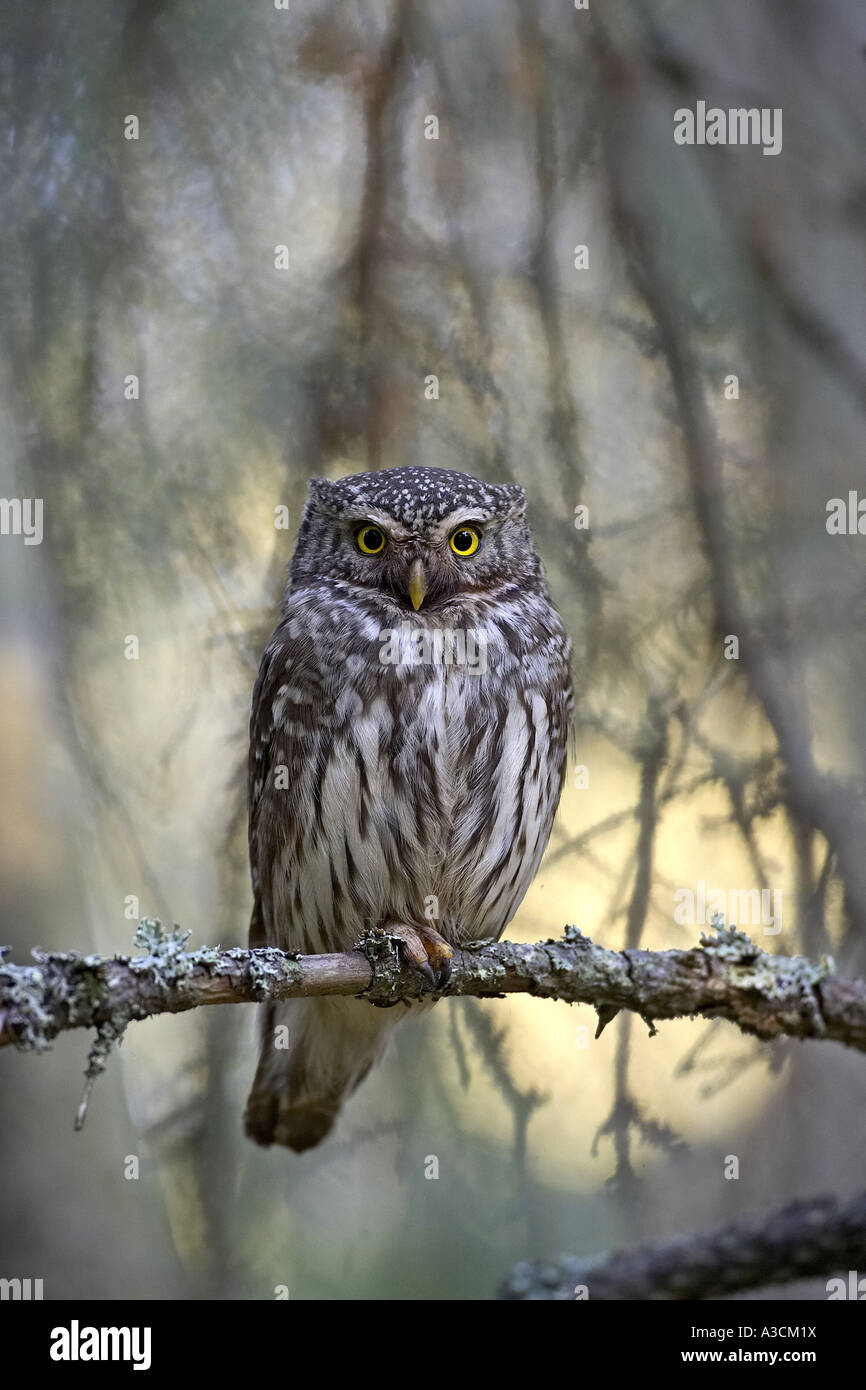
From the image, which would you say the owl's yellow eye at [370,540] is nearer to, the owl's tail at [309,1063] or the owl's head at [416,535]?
the owl's head at [416,535]

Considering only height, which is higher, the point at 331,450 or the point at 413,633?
the point at 331,450

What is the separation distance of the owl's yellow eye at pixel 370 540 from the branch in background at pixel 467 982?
1018 millimetres

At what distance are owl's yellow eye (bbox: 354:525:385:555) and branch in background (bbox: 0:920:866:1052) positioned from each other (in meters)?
1.02

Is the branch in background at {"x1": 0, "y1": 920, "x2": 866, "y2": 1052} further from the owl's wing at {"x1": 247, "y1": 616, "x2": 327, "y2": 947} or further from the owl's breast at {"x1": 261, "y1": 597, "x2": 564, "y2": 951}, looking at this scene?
the owl's wing at {"x1": 247, "y1": 616, "x2": 327, "y2": 947}

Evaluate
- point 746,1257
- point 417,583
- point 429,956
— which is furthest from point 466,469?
point 746,1257

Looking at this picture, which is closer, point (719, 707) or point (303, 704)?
point (303, 704)

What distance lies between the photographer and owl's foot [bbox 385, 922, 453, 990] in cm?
234

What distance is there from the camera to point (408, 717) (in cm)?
274

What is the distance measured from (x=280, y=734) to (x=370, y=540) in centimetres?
53

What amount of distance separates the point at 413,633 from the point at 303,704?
12.5 inches

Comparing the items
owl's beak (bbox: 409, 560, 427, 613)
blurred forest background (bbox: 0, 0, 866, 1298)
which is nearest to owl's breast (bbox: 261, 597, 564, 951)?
owl's beak (bbox: 409, 560, 427, 613)
